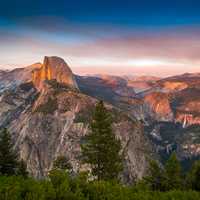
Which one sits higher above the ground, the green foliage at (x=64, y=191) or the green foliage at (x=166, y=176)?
the green foliage at (x=64, y=191)

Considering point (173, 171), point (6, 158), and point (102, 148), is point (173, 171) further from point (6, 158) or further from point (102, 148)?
point (6, 158)

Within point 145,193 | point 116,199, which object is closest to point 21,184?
point 116,199

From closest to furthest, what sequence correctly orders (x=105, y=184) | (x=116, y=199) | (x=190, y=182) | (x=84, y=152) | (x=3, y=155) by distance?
1. (x=116, y=199)
2. (x=105, y=184)
3. (x=190, y=182)
4. (x=84, y=152)
5. (x=3, y=155)

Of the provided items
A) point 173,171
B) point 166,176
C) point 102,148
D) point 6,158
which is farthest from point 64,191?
point 173,171

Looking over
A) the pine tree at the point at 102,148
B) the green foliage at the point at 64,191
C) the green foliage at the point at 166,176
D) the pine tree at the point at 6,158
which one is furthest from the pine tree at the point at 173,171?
the green foliage at the point at 64,191

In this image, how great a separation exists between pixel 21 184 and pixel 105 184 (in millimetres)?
3902

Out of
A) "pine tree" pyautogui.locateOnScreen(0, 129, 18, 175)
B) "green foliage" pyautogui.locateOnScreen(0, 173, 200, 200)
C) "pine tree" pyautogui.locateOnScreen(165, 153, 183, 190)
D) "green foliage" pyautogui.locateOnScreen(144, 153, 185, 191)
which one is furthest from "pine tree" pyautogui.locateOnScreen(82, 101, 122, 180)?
"green foliage" pyautogui.locateOnScreen(0, 173, 200, 200)

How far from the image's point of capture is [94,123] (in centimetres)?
5331

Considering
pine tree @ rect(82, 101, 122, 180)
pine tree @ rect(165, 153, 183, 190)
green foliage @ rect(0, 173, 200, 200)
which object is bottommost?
pine tree @ rect(165, 153, 183, 190)

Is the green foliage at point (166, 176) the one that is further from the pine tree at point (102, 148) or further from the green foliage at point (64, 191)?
the green foliage at point (64, 191)

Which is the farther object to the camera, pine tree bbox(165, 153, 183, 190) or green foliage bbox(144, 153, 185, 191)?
pine tree bbox(165, 153, 183, 190)

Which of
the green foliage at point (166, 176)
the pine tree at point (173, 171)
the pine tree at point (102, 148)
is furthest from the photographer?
the pine tree at point (173, 171)

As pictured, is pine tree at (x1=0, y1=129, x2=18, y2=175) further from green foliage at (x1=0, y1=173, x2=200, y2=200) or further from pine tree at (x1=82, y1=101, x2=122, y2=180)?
green foliage at (x1=0, y1=173, x2=200, y2=200)

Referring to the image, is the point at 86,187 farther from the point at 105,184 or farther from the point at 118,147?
the point at 118,147
